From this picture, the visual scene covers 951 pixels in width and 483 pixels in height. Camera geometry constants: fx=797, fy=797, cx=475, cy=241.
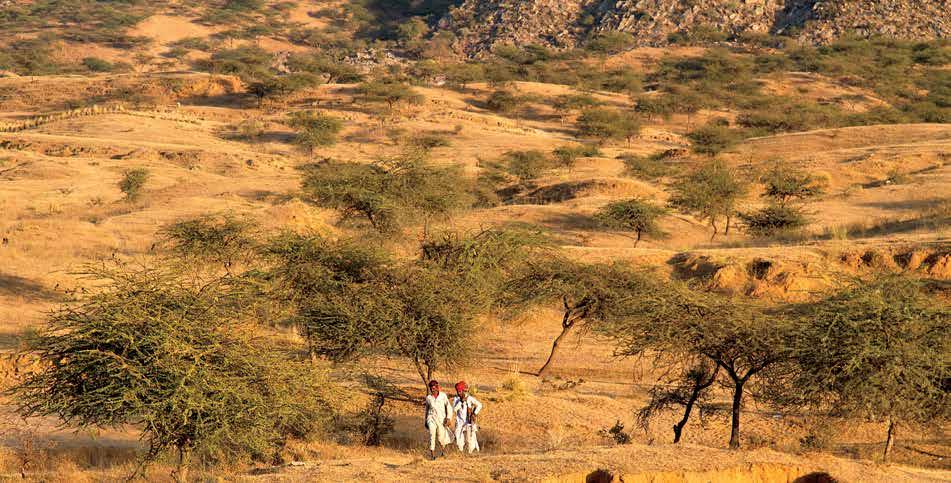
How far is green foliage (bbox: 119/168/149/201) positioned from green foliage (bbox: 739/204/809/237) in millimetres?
31021

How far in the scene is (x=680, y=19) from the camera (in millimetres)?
131500

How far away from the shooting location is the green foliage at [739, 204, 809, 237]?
117 ft

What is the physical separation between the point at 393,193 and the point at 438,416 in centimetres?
1897

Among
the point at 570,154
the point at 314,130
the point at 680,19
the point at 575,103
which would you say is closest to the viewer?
the point at 570,154

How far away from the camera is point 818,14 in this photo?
125 m

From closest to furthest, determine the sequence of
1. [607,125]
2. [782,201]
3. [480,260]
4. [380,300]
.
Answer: [380,300] < [480,260] < [782,201] < [607,125]

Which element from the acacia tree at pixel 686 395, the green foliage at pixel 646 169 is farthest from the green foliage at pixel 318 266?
the green foliage at pixel 646 169

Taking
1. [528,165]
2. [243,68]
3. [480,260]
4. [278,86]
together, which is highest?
[480,260]

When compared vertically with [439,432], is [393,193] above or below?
below

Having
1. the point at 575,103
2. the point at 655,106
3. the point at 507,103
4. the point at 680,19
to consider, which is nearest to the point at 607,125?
the point at 575,103

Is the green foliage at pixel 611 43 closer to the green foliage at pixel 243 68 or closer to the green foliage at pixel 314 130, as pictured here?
the green foliage at pixel 243 68

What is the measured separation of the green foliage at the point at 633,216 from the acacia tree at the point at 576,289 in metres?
12.3

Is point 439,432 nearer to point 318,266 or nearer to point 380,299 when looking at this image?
point 380,299

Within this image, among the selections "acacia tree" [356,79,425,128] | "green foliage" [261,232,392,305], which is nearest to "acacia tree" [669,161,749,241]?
"green foliage" [261,232,392,305]
